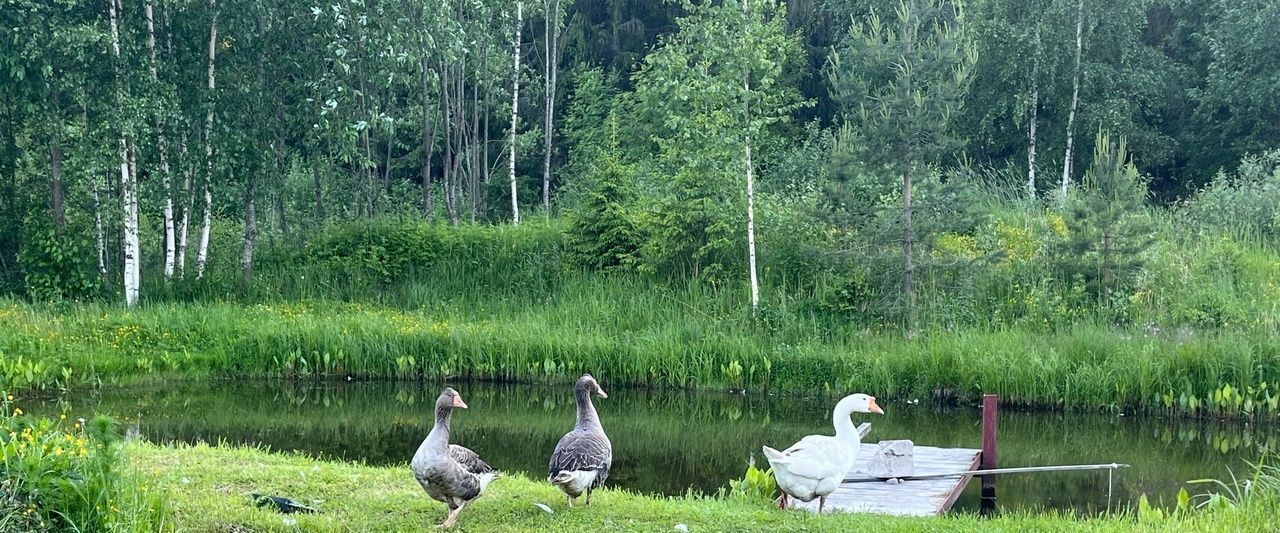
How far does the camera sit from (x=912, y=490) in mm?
11461

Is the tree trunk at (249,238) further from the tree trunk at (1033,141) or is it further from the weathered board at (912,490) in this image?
the tree trunk at (1033,141)

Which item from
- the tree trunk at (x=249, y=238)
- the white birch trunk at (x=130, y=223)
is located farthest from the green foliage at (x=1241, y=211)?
the white birch trunk at (x=130, y=223)

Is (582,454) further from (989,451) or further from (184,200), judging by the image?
(184,200)

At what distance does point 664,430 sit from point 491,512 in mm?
7541

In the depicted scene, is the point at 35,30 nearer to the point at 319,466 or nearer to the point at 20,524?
the point at 319,466

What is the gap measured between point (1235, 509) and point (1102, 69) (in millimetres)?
23048

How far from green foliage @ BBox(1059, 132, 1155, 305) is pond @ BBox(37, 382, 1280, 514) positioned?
3.73 m

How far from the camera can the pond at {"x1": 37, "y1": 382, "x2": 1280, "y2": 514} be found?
45.2 feet

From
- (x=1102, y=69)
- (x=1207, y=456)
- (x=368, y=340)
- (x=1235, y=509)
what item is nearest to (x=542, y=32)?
(x=1102, y=69)

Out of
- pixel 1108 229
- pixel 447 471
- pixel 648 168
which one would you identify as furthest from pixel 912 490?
pixel 648 168

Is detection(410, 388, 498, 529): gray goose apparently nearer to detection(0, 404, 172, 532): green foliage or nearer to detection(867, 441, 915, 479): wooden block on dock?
detection(0, 404, 172, 532): green foliage

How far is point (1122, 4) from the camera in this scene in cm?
2961

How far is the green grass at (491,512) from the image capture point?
842 cm

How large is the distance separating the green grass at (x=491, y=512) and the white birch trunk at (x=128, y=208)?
1201cm
